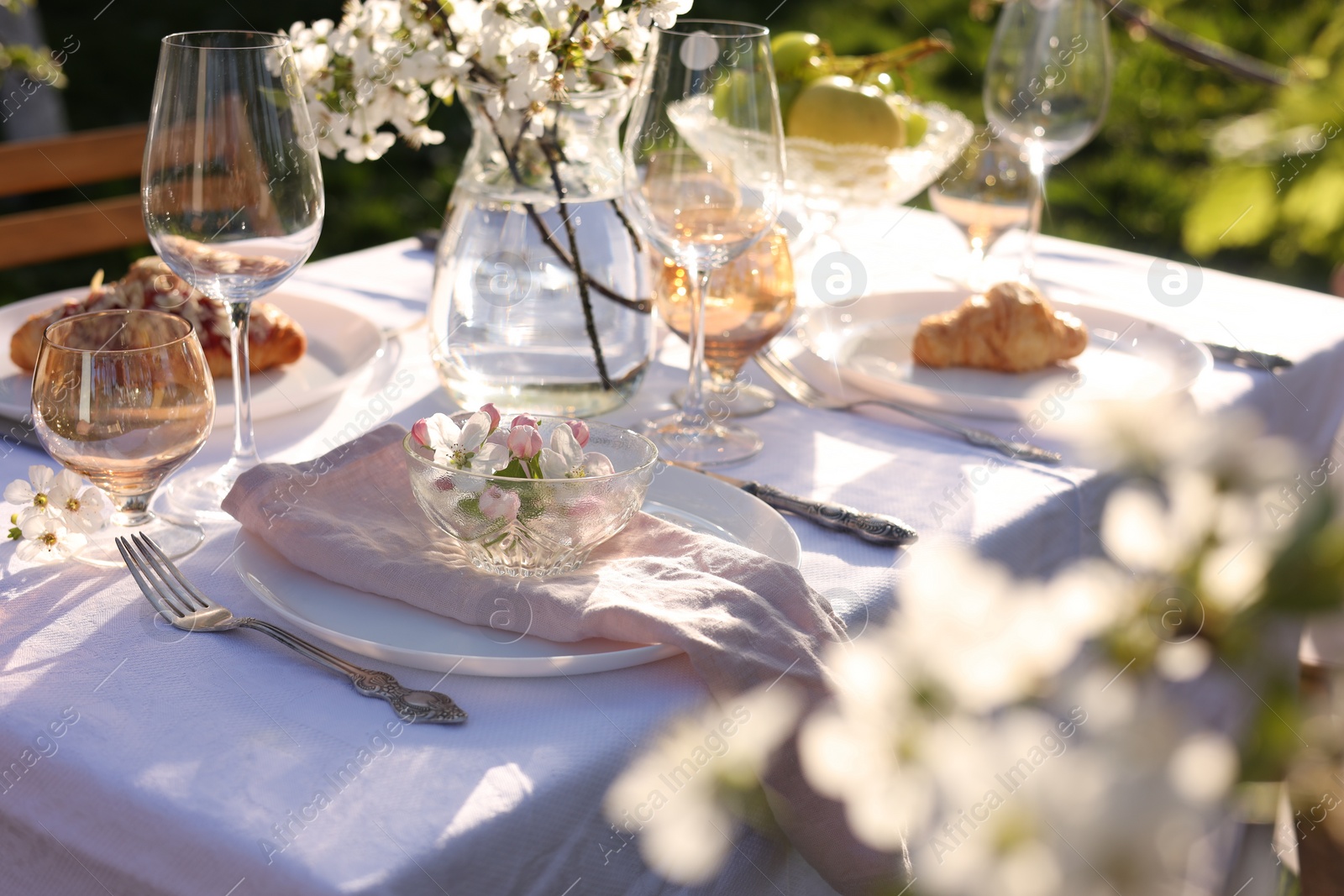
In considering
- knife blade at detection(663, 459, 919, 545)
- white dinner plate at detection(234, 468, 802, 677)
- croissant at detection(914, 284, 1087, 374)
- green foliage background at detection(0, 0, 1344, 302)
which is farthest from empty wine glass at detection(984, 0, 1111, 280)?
green foliage background at detection(0, 0, 1344, 302)

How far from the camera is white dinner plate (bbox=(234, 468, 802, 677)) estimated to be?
788 millimetres

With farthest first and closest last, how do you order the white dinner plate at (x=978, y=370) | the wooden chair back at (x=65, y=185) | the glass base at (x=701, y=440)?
the wooden chair back at (x=65, y=185) < the white dinner plate at (x=978, y=370) < the glass base at (x=701, y=440)

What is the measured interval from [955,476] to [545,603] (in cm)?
54

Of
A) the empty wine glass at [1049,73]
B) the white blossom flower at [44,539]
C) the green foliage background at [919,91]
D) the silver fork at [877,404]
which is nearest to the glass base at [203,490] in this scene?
the white blossom flower at [44,539]

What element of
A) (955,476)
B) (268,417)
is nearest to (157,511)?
(268,417)

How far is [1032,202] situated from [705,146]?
2.79 feet

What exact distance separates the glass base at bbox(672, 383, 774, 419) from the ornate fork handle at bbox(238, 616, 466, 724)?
2.01 ft

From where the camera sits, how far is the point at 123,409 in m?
0.92

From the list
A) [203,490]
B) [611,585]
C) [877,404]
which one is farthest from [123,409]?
[877,404]

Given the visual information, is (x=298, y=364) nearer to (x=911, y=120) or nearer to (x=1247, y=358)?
(x=911, y=120)

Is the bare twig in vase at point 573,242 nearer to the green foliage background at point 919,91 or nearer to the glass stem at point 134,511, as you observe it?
the glass stem at point 134,511

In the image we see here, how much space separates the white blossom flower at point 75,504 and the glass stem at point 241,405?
0.53ft

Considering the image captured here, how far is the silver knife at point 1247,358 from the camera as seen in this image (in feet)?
4.99

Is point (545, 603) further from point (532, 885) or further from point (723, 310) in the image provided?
point (723, 310)
